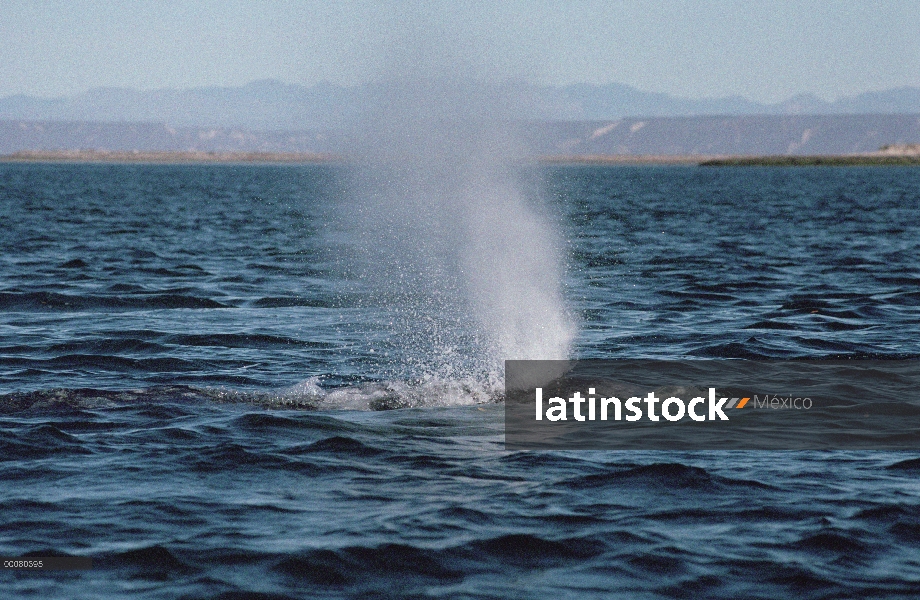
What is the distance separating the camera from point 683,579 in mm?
9047

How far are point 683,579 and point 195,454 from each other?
566 centimetres

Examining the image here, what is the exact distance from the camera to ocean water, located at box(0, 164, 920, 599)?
30.2ft

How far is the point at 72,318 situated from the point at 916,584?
18602 millimetres

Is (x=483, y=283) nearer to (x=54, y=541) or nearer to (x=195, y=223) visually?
(x=54, y=541)

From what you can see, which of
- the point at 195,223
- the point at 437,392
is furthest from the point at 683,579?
the point at 195,223

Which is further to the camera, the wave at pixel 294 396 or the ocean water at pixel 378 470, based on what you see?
the wave at pixel 294 396

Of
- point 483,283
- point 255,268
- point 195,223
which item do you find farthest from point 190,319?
point 195,223

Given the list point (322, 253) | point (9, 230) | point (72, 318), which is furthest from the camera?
point (9, 230)

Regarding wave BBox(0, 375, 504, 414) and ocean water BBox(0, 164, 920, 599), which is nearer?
ocean water BBox(0, 164, 920, 599)

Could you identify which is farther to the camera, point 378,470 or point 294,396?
point 294,396

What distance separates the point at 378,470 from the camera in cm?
1202

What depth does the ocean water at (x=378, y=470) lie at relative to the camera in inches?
362

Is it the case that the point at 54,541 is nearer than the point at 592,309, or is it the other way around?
the point at 54,541

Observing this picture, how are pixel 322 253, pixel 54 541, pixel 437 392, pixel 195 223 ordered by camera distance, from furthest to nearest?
pixel 195 223
pixel 322 253
pixel 437 392
pixel 54 541
